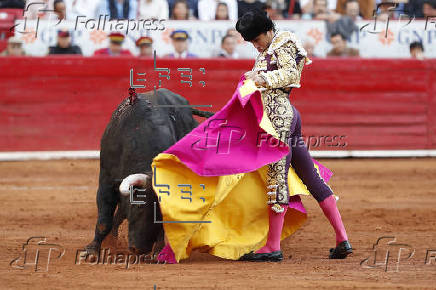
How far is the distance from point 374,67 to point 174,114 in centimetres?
480

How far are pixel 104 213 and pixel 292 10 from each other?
568 cm

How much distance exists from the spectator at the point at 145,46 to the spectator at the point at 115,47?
19cm

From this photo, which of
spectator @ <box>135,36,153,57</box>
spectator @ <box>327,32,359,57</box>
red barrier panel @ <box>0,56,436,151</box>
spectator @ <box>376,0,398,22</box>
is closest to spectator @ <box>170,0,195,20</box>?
spectator @ <box>135,36,153,57</box>

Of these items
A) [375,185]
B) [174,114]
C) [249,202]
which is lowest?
[375,185]

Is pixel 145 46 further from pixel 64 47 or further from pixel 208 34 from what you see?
pixel 64 47

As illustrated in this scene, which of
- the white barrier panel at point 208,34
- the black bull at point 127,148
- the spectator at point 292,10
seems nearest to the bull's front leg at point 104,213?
the black bull at point 127,148

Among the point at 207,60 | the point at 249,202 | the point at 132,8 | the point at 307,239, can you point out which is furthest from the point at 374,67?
the point at 249,202

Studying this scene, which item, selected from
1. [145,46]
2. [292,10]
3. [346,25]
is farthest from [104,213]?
[292,10]

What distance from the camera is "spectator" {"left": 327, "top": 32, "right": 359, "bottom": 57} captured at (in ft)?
30.2

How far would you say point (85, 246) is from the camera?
192 inches

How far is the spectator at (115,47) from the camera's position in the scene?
29.3ft

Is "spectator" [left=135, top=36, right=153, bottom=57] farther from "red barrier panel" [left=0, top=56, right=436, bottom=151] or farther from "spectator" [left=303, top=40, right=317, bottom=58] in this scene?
"spectator" [left=303, top=40, right=317, bottom=58]

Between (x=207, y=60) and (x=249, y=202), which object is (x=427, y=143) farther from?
(x=249, y=202)

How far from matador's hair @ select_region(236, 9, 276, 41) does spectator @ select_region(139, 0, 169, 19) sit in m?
5.07
